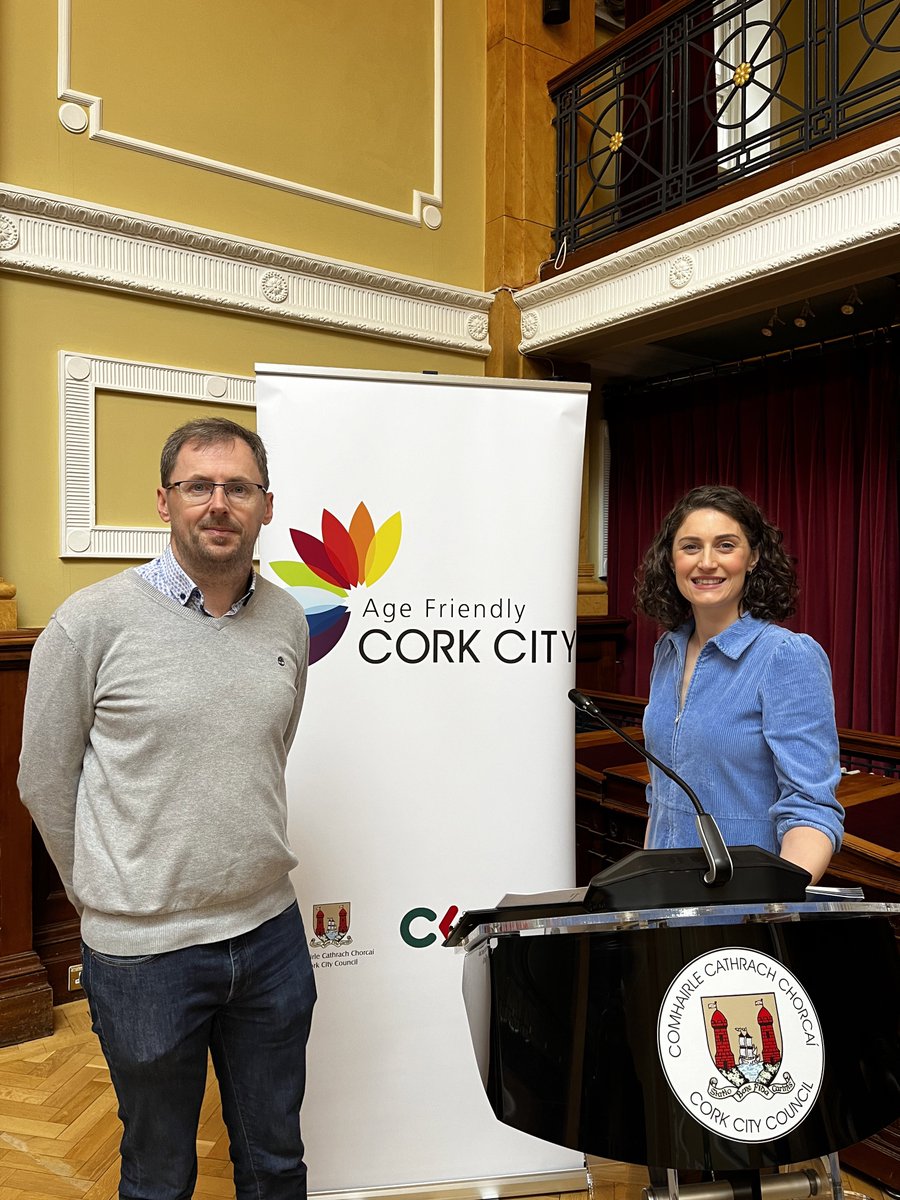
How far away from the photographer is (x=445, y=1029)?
2096 mm

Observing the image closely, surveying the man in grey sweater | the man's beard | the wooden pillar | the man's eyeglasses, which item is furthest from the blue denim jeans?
the wooden pillar

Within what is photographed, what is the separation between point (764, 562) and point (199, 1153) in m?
2.11

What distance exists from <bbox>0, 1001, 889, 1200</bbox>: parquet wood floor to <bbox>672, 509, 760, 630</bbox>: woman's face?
4.62ft

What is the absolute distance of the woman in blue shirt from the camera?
127 centimetres

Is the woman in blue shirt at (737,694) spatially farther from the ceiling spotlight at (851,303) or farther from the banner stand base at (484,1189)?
the ceiling spotlight at (851,303)

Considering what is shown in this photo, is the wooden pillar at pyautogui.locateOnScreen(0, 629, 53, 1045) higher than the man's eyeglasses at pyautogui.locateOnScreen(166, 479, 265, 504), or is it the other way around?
A: the man's eyeglasses at pyautogui.locateOnScreen(166, 479, 265, 504)

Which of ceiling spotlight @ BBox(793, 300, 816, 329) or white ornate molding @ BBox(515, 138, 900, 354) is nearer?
white ornate molding @ BBox(515, 138, 900, 354)

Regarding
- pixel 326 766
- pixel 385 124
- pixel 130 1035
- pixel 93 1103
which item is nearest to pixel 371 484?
pixel 326 766

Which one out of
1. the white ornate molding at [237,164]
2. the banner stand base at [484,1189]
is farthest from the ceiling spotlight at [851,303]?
the banner stand base at [484,1189]

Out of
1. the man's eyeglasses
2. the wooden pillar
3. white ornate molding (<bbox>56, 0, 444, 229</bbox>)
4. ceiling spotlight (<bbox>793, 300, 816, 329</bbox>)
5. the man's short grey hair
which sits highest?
white ornate molding (<bbox>56, 0, 444, 229</bbox>)

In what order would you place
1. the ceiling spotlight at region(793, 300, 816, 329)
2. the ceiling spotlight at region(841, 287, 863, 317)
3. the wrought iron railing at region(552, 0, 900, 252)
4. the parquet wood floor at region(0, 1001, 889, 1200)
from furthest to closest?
the ceiling spotlight at region(793, 300, 816, 329) → the ceiling spotlight at region(841, 287, 863, 317) → the wrought iron railing at region(552, 0, 900, 252) → the parquet wood floor at region(0, 1001, 889, 1200)

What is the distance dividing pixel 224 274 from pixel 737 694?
10.2 feet

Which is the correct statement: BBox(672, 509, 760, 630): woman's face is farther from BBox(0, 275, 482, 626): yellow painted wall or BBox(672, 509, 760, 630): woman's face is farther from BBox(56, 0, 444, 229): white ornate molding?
BBox(56, 0, 444, 229): white ornate molding

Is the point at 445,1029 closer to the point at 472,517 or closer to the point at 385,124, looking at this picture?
the point at 472,517
